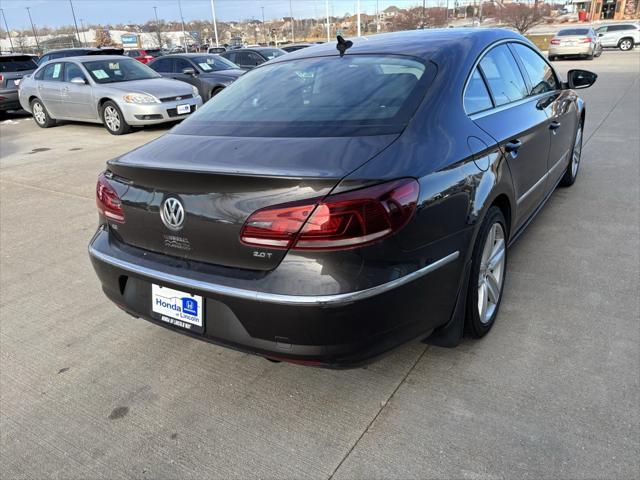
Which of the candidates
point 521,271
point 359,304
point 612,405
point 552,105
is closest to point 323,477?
point 359,304

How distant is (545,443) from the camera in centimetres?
209

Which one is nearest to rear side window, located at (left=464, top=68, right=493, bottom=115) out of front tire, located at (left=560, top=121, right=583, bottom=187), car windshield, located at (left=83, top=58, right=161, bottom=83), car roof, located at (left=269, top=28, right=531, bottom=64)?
car roof, located at (left=269, top=28, right=531, bottom=64)

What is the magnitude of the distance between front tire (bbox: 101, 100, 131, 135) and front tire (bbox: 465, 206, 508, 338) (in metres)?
8.99

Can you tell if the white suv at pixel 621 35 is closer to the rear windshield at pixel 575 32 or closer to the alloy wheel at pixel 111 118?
the rear windshield at pixel 575 32

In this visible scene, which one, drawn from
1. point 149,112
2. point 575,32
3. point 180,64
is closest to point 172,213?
point 149,112

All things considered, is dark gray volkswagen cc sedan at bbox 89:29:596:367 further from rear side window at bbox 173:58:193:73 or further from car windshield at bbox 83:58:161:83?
rear side window at bbox 173:58:193:73


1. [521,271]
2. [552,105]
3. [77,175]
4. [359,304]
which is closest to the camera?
[359,304]

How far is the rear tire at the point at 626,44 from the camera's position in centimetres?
2923

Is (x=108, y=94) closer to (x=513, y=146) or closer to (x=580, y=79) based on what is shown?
(x=580, y=79)

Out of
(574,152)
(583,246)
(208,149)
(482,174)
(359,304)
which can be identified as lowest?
(583,246)

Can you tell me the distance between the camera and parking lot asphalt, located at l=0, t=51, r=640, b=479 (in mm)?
2088

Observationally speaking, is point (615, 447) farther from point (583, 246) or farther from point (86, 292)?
point (86, 292)

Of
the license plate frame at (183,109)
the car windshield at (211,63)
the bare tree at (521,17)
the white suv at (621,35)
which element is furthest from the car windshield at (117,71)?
the bare tree at (521,17)

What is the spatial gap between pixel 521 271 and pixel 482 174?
1.36 m
